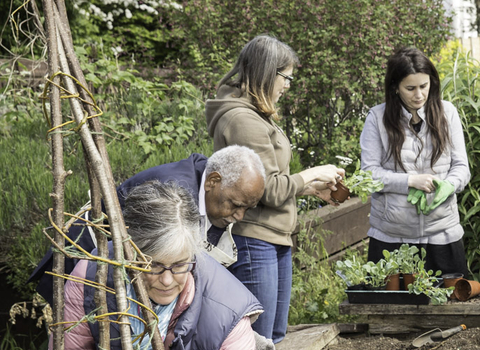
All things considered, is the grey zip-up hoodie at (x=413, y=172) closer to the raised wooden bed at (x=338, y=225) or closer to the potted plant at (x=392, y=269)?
the potted plant at (x=392, y=269)

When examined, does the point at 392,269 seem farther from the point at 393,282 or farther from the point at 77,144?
the point at 77,144

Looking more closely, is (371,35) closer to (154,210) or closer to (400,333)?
(400,333)

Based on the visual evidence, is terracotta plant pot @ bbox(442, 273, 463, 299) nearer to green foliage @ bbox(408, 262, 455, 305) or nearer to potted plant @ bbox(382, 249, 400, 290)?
green foliage @ bbox(408, 262, 455, 305)

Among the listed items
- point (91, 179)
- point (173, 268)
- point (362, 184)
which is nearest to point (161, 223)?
point (173, 268)

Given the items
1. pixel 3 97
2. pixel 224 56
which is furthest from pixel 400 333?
pixel 3 97

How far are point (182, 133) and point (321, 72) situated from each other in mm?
1391

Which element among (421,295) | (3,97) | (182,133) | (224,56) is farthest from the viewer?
(224,56)

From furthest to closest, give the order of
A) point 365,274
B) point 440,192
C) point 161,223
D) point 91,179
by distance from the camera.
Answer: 1. point 365,274
2. point 440,192
3. point 161,223
4. point 91,179

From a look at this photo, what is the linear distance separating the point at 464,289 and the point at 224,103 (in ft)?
Result: 5.68

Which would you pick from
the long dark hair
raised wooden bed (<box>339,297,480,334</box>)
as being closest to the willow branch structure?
raised wooden bed (<box>339,297,480,334</box>)

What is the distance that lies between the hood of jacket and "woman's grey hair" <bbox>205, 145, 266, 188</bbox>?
0.46 m

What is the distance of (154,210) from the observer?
6.73 feet

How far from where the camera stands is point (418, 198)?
3664 millimetres

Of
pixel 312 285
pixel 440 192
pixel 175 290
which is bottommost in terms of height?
pixel 312 285
